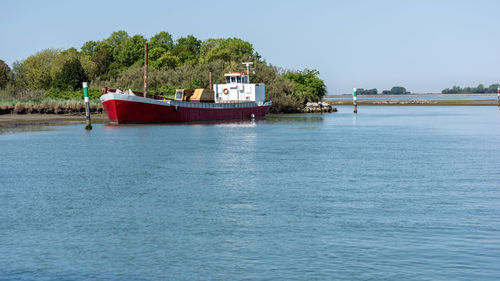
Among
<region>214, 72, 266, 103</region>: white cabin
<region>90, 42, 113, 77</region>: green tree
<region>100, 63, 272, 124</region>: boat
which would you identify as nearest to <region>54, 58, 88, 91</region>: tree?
<region>100, 63, 272, 124</region>: boat

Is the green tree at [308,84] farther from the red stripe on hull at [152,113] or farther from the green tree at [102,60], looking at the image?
the green tree at [102,60]

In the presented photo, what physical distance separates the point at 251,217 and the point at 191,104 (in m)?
64.8

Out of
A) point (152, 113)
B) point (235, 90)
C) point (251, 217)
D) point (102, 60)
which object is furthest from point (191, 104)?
point (102, 60)

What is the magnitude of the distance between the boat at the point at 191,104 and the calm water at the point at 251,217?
122ft

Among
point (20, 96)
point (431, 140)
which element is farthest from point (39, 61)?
point (431, 140)

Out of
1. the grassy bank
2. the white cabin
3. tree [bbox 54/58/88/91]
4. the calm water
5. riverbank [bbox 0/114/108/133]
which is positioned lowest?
the calm water

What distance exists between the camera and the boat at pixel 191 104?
7312cm

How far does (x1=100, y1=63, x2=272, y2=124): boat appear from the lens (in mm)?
73125

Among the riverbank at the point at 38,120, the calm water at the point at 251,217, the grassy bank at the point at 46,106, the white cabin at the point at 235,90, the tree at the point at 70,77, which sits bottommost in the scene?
the calm water at the point at 251,217

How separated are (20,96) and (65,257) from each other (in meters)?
91.9

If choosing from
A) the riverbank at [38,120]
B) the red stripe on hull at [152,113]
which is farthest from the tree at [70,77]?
the red stripe on hull at [152,113]

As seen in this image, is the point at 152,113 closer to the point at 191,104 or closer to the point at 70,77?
the point at 191,104

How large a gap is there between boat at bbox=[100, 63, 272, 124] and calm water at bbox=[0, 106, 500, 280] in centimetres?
3707

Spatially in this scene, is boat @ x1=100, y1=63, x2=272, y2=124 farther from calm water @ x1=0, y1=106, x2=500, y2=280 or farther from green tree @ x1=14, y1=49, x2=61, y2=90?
green tree @ x1=14, y1=49, x2=61, y2=90
